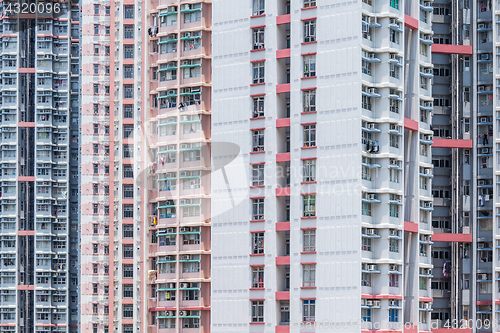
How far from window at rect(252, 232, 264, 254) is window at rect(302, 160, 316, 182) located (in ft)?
14.7

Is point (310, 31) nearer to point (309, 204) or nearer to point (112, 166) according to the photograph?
point (309, 204)

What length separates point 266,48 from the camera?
234ft

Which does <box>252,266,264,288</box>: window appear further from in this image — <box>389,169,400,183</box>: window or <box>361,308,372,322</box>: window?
<box>389,169,400,183</box>: window

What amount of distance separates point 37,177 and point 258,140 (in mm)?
42558

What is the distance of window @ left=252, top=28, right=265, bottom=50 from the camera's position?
71750 millimetres

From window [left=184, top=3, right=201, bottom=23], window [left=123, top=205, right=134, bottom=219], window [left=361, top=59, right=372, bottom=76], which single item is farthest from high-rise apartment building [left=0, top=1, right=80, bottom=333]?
window [left=361, top=59, right=372, bottom=76]

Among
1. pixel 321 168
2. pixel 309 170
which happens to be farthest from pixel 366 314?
pixel 309 170

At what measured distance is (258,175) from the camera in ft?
232

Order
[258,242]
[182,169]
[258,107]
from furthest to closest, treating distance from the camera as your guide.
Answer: [182,169] < [258,107] < [258,242]

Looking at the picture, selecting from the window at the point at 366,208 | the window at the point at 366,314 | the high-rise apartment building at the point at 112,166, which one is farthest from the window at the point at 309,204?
the high-rise apartment building at the point at 112,166

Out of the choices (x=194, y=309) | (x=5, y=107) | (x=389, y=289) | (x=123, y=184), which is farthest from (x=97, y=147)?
(x=389, y=289)

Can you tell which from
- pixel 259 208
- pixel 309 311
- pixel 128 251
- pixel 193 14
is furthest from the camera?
pixel 128 251

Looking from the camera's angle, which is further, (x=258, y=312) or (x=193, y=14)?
(x=193, y=14)

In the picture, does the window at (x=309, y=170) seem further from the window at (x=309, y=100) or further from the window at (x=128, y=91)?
the window at (x=128, y=91)
